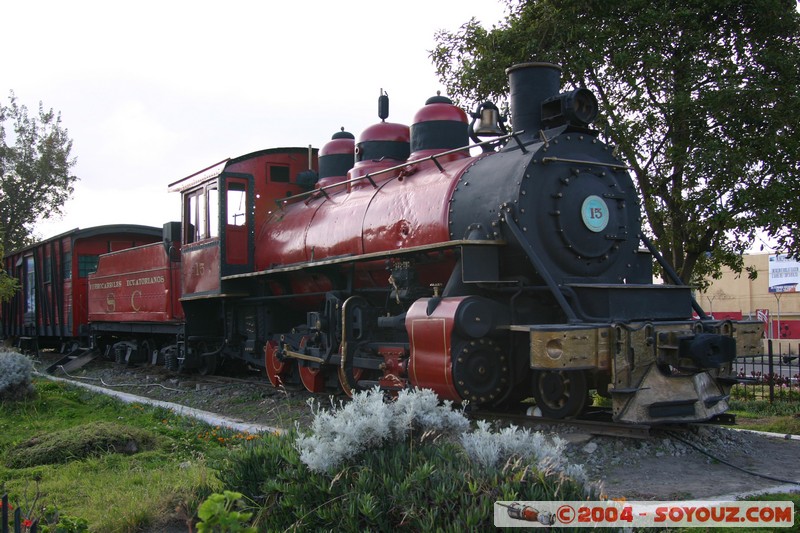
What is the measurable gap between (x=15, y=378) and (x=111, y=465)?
4572mm

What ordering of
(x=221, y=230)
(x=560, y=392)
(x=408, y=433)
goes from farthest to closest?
(x=221, y=230) < (x=560, y=392) < (x=408, y=433)

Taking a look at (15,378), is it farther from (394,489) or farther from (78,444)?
(394,489)

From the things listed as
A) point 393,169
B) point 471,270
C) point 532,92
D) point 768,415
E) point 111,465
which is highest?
point 532,92

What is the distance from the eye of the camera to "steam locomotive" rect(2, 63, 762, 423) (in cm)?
677

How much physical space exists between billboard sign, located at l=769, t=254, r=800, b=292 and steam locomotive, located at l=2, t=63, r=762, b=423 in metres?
42.2

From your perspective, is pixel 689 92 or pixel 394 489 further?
pixel 689 92

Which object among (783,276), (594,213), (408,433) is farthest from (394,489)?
(783,276)

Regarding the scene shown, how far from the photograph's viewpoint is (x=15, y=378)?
9.97 m

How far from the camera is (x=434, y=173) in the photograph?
8.91 m

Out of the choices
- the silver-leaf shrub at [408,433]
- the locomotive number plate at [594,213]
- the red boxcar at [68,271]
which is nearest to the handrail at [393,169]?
the locomotive number plate at [594,213]

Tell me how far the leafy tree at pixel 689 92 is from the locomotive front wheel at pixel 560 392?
4376 millimetres

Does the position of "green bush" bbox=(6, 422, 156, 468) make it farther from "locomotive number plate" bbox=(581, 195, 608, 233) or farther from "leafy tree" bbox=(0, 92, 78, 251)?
"leafy tree" bbox=(0, 92, 78, 251)

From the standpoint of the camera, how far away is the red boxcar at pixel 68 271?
19.7 meters

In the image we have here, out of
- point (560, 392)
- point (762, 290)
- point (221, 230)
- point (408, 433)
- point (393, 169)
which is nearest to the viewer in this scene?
point (408, 433)
